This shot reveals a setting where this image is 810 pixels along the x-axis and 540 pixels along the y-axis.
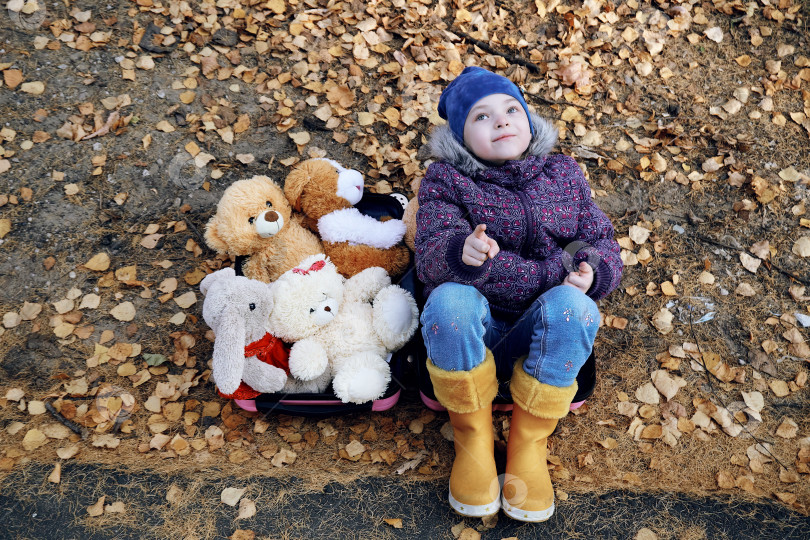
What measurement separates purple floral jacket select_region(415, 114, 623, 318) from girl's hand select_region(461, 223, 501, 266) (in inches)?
4.8

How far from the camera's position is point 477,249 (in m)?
2.14

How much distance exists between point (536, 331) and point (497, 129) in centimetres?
93

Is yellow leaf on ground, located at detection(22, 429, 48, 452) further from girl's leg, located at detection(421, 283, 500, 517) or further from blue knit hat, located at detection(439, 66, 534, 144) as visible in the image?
blue knit hat, located at detection(439, 66, 534, 144)

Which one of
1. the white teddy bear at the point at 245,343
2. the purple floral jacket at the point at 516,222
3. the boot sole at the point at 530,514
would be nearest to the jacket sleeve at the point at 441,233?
the purple floral jacket at the point at 516,222

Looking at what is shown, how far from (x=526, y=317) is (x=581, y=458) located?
0.78 metres

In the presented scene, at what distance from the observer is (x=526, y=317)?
2.37 metres

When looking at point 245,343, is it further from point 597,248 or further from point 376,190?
point 597,248

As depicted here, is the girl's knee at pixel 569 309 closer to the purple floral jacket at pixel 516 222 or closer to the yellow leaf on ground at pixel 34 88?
the purple floral jacket at pixel 516 222

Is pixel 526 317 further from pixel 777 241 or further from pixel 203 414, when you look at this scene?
pixel 777 241

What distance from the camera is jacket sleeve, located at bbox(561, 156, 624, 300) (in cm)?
242

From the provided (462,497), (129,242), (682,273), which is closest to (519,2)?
(682,273)

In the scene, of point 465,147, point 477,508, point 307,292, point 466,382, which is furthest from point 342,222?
point 477,508

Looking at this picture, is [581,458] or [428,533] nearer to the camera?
[428,533]

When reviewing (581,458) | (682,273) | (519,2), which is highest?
(519,2)
